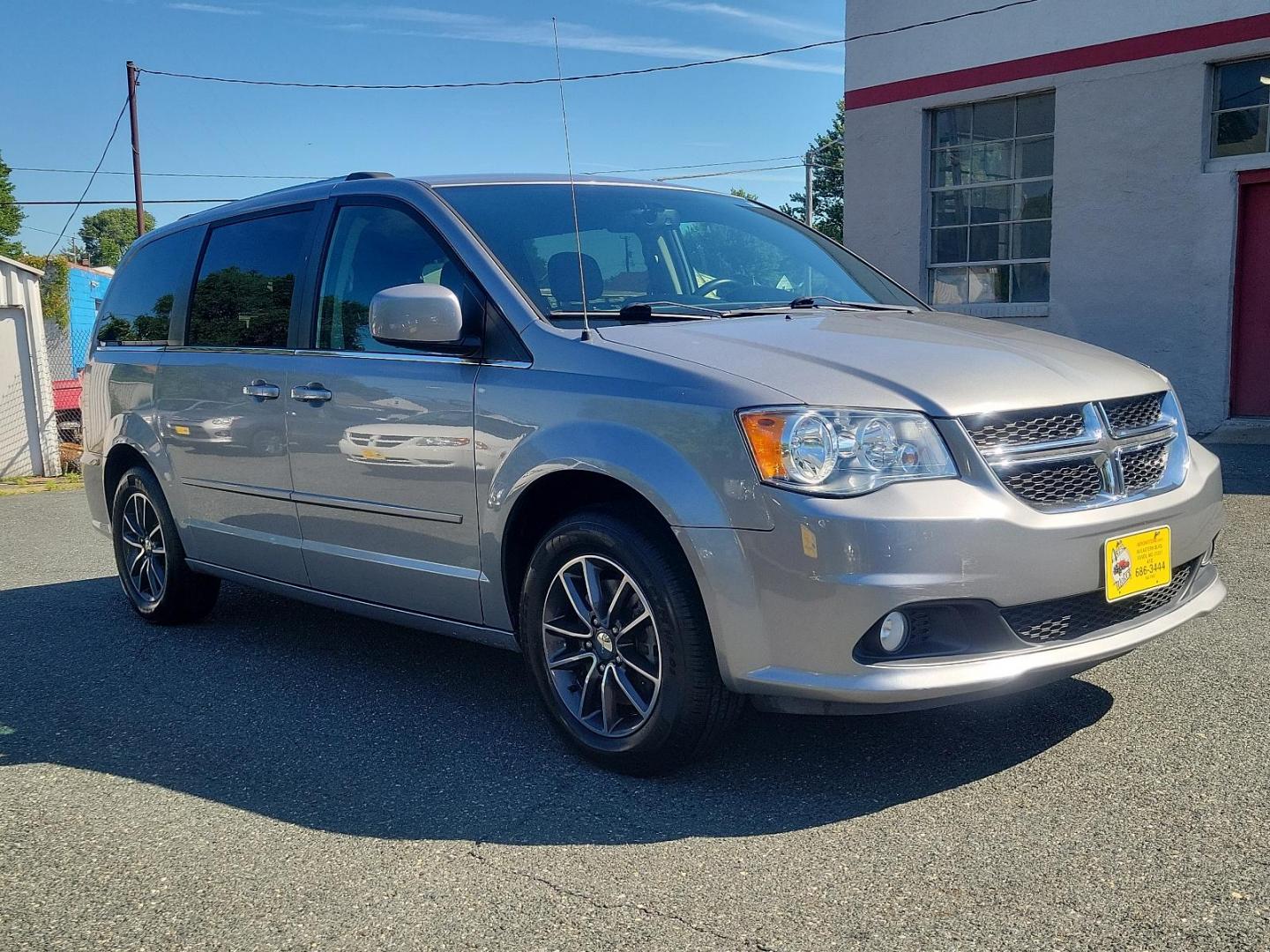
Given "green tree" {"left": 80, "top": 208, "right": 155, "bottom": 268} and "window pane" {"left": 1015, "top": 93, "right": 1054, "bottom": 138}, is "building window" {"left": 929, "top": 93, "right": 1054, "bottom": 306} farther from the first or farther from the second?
"green tree" {"left": 80, "top": 208, "right": 155, "bottom": 268}

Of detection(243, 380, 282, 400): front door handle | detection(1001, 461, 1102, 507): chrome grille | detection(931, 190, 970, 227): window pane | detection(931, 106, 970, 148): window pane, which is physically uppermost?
detection(931, 106, 970, 148): window pane

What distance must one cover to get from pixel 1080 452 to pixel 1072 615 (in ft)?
1.45

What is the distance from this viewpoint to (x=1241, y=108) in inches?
442

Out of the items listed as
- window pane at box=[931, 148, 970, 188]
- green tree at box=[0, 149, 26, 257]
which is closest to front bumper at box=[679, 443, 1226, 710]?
window pane at box=[931, 148, 970, 188]

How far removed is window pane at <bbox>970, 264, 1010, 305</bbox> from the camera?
13.0 metres

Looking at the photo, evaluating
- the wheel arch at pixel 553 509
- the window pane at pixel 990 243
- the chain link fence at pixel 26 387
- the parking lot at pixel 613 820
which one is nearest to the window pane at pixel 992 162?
the window pane at pixel 990 243

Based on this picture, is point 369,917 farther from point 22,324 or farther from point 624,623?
point 22,324

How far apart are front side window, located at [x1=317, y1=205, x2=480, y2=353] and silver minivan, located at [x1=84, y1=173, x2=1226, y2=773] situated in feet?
0.04

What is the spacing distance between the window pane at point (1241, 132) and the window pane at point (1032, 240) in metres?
1.74

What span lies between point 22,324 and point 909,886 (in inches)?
565

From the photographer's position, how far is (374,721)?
4.29 meters

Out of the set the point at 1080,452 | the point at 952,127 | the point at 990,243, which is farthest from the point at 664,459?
the point at 952,127

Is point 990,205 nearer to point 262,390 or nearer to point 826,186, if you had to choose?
point 262,390

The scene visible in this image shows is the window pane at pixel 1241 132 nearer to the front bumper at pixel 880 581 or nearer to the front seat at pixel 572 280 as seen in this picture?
the front seat at pixel 572 280
